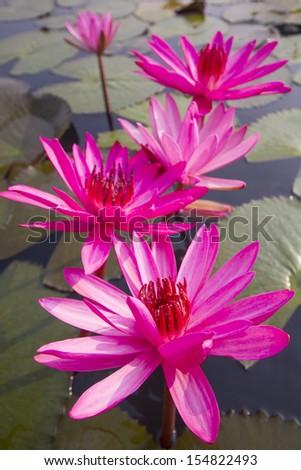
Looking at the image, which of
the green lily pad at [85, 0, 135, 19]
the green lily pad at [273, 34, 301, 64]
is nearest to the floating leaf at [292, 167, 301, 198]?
the green lily pad at [273, 34, 301, 64]

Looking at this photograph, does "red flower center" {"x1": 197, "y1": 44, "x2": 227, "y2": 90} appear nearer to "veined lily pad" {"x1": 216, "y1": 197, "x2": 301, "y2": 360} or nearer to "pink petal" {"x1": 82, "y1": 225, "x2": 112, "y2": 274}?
"veined lily pad" {"x1": 216, "y1": 197, "x2": 301, "y2": 360}

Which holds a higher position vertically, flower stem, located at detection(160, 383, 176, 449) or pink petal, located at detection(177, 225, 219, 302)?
pink petal, located at detection(177, 225, 219, 302)

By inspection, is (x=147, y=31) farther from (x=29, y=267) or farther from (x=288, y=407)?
(x=288, y=407)

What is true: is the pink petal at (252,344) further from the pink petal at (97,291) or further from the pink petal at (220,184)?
the pink petal at (220,184)

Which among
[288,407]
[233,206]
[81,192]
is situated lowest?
[288,407]

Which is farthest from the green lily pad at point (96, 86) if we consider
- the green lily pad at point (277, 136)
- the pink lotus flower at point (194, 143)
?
the pink lotus flower at point (194, 143)

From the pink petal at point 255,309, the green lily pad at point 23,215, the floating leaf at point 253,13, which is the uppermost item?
the floating leaf at point 253,13

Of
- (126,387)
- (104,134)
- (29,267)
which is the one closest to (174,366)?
(126,387)
